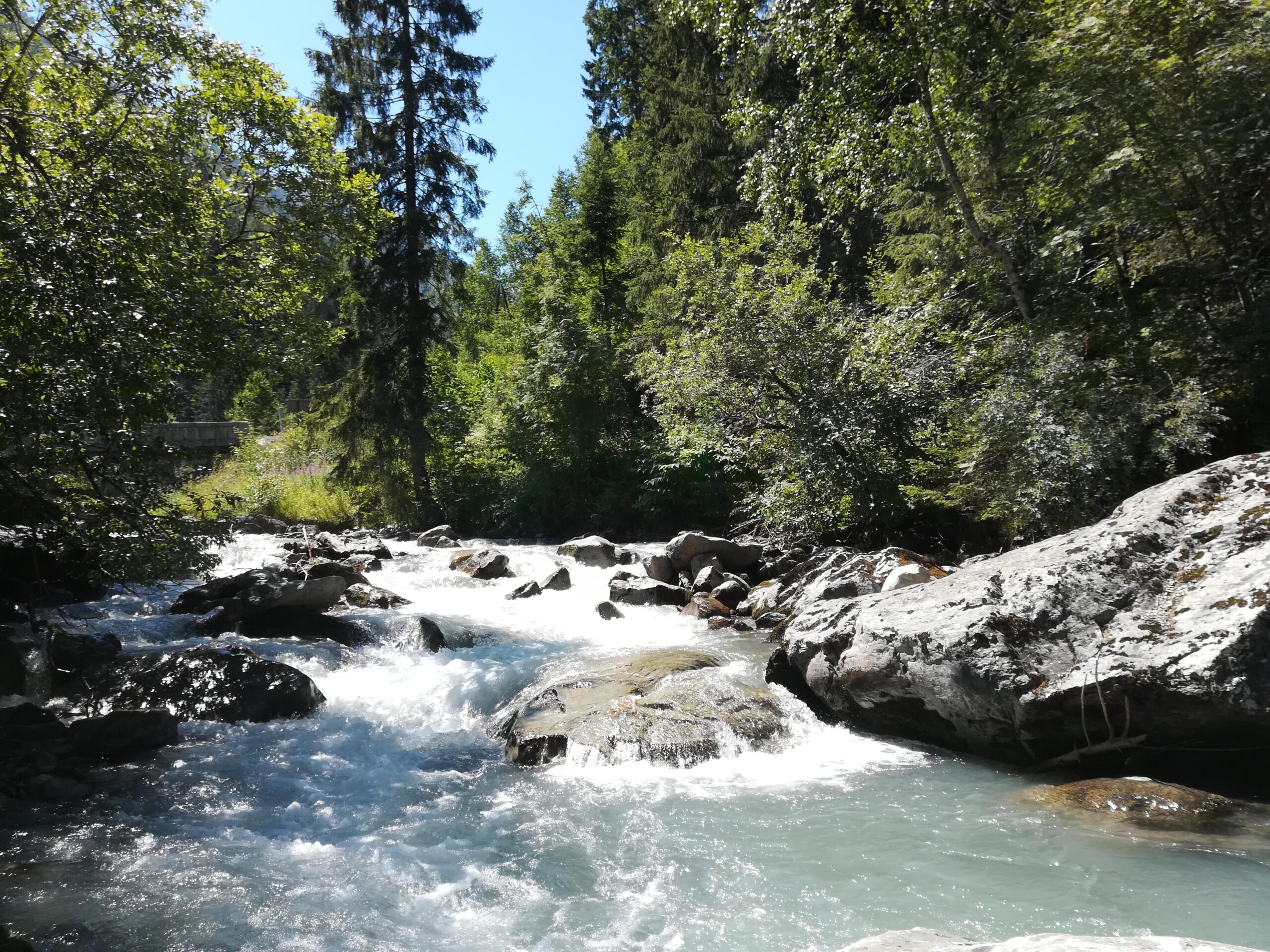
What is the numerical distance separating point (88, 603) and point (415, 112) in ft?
48.5

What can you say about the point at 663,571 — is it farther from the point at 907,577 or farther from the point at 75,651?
the point at 75,651

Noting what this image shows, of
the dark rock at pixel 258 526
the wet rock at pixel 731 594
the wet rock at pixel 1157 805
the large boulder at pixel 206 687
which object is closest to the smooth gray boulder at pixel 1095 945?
the wet rock at pixel 1157 805

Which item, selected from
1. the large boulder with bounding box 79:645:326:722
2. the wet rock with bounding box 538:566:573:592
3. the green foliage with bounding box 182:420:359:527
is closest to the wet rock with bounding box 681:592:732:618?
the wet rock with bounding box 538:566:573:592

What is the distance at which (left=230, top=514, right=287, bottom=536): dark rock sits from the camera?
63.1 feet

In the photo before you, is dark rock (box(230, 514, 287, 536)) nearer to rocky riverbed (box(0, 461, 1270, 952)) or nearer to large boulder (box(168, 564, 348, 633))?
large boulder (box(168, 564, 348, 633))

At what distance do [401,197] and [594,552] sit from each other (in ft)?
38.1

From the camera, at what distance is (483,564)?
48.5 feet

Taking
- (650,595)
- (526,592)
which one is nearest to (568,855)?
(650,595)

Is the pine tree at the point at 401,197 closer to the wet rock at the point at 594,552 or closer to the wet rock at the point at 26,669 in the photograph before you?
the wet rock at the point at 594,552

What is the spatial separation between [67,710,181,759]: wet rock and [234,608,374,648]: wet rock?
3233 millimetres

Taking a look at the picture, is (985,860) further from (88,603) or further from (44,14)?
(88,603)

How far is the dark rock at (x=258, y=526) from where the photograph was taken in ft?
63.1

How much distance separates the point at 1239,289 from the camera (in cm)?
906

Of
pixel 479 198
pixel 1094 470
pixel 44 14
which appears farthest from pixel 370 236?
pixel 1094 470
